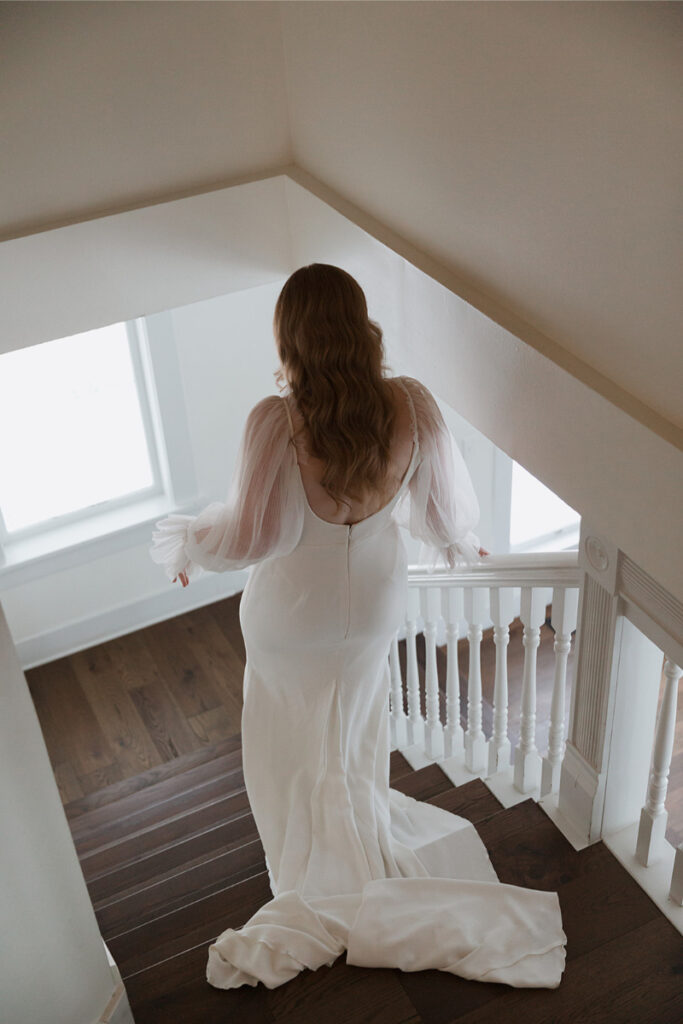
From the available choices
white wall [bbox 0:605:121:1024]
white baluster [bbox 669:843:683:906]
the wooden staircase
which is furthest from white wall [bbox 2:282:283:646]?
white baluster [bbox 669:843:683:906]

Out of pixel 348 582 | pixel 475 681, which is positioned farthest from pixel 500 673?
pixel 348 582

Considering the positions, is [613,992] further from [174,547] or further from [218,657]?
[218,657]

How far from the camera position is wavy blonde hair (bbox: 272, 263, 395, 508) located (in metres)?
2.29

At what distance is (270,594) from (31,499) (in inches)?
112

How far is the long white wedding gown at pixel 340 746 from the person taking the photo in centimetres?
238

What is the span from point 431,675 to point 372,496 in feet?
3.58

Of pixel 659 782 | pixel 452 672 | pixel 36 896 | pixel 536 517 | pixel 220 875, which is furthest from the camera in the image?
pixel 536 517

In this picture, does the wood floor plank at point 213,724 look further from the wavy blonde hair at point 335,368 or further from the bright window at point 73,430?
the wavy blonde hair at point 335,368

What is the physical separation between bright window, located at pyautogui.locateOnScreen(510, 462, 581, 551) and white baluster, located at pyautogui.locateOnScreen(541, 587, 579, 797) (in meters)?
2.90

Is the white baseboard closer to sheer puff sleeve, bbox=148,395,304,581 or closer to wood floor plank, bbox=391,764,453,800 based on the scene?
wood floor plank, bbox=391,764,453,800

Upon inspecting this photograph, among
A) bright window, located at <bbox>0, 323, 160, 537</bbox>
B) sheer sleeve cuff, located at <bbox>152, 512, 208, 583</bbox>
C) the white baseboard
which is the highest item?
sheer sleeve cuff, located at <bbox>152, 512, 208, 583</bbox>

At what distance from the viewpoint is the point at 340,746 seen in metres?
2.88

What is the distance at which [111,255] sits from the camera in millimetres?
3127

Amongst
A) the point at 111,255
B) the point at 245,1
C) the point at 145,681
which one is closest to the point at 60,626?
the point at 145,681
